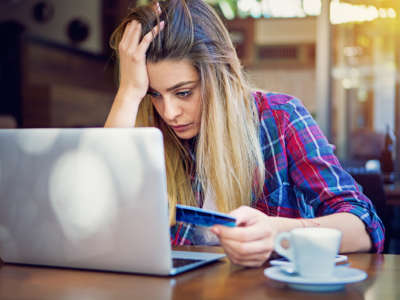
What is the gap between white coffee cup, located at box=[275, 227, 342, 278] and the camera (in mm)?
774

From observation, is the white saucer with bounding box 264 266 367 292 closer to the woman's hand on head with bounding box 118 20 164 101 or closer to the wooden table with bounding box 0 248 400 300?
the wooden table with bounding box 0 248 400 300

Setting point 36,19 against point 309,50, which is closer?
point 36,19

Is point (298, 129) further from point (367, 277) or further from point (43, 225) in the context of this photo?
point (43, 225)

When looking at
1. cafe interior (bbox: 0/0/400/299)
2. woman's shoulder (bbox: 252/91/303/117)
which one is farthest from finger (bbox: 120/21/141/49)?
cafe interior (bbox: 0/0/400/299)

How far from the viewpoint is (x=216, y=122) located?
1345 mm

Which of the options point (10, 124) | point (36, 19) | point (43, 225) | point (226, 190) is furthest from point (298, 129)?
point (36, 19)

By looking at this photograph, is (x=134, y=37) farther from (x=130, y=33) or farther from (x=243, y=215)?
(x=243, y=215)

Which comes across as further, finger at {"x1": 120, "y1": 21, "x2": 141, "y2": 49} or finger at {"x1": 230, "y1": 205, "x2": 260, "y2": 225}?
finger at {"x1": 120, "y1": 21, "x2": 141, "y2": 49}

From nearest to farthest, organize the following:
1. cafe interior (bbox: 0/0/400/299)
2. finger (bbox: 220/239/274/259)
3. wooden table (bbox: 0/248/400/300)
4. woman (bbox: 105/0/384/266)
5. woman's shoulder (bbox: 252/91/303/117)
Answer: wooden table (bbox: 0/248/400/300)
finger (bbox: 220/239/274/259)
woman (bbox: 105/0/384/266)
woman's shoulder (bbox: 252/91/303/117)
cafe interior (bbox: 0/0/400/299)

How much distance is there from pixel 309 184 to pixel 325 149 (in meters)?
0.10

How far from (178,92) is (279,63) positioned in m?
6.66

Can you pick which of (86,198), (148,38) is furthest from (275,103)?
(86,198)

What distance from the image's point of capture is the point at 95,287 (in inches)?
31.4

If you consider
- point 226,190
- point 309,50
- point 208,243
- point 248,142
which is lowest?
point 208,243
